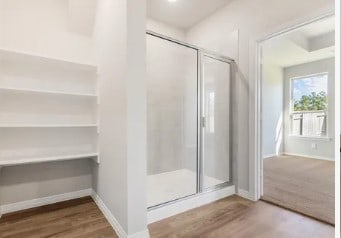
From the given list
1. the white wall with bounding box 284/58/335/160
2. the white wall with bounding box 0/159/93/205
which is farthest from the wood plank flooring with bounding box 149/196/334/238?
the white wall with bounding box 284/58/335/160

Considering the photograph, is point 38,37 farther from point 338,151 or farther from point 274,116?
point 274,116

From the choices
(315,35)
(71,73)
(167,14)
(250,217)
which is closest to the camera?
(250,217)

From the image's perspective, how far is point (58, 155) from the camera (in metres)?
2.48

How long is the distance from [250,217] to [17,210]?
101 inches

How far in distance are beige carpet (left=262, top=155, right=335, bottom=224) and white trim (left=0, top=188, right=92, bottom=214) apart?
94.2 inches

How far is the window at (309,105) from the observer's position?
16.8 feet

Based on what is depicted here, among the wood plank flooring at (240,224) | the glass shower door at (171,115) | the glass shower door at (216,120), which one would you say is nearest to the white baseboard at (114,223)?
the wood plank flooring at (240,224)

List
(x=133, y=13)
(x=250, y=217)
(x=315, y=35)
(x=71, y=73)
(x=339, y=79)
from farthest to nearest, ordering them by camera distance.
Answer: (x=315, y=35)
(x=71, y=73)
(x=250, y=217)
(x=133, y=13)
(x=339, y=79)

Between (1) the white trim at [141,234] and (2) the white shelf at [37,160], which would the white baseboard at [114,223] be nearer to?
(1) the white trim at [141,234]

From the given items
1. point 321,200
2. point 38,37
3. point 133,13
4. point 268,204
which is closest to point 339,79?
point 133,13

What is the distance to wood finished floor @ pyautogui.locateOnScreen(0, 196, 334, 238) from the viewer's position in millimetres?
1816

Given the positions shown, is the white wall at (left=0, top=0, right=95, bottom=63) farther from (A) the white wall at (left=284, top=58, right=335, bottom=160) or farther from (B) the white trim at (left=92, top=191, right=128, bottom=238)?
(A) the white wall at (left=284, top=58, right=335, bottom=160)

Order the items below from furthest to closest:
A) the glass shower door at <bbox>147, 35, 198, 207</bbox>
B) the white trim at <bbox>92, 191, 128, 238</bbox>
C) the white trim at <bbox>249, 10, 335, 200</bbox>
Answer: the glass shower door at <bbox>147, 35, 198, 207</bbox> → the white trim at <bbox>249, 10, 335, 200</bbox> → the white trim at <bbox>92, 191, 128, 238</bbox>

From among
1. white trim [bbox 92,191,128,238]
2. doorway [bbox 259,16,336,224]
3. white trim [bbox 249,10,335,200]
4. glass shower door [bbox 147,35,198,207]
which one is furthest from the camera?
doorway [bbox 259,16,336,224]
